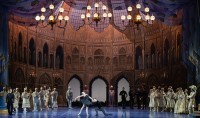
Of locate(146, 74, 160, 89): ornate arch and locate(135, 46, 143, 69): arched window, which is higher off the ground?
locate(135, 46, 143, 69): arched window

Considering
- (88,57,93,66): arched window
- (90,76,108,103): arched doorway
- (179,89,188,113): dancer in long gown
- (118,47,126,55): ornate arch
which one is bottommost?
(179,89,188,113): dancer in long gown

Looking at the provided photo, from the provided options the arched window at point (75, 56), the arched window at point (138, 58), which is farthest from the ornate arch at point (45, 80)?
the arched window at point (138, 58)

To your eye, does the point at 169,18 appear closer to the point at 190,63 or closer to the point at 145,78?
the point at 190,63

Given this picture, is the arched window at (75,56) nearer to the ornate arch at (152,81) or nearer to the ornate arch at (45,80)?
the ornate arch at (45,80)

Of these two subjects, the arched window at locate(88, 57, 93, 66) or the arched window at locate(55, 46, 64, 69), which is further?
the arched window at locate(88, 57, 93, 66)

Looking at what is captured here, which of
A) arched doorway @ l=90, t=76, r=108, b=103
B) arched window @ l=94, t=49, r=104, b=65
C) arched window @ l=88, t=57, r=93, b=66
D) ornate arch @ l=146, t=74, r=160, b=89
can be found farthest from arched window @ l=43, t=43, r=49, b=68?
ornate arch @ l=146, t=74, r=160, b=89

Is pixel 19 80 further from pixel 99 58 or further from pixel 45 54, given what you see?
pixel 99 58

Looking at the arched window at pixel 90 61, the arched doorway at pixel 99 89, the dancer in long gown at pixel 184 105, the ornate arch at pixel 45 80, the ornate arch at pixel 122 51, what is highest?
the ornate arch at pixel 122 51

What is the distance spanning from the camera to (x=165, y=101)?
28.3m

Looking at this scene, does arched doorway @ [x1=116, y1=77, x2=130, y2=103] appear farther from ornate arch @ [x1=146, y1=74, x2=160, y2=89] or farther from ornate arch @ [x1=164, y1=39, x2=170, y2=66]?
ornate arch @ [x1=164, y1=39, x2=170, y2=66]

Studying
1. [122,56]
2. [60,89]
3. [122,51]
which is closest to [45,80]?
[60,89]

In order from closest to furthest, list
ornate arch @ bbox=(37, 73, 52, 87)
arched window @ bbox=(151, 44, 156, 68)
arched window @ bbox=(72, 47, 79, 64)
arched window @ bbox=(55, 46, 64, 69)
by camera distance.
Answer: arched window @ bbox=(151, 44, 156, 68)
ornate arch @ bbox=(37, 73, 52, 87)
arched window @ bbox=(55, 46, 64, 69)
arched window @ bbox=(72, 47, 79, 64)

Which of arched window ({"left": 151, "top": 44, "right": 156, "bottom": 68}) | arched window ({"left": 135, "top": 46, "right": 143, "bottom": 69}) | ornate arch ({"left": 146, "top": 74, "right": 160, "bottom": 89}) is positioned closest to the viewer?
ornate arch ({"left": 146, "top": 74, "right": 160, "bottom": 89})

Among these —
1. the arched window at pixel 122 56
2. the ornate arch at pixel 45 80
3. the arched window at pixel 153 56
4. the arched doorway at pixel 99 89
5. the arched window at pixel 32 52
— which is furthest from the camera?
the arched doorway at pixel 99 89
